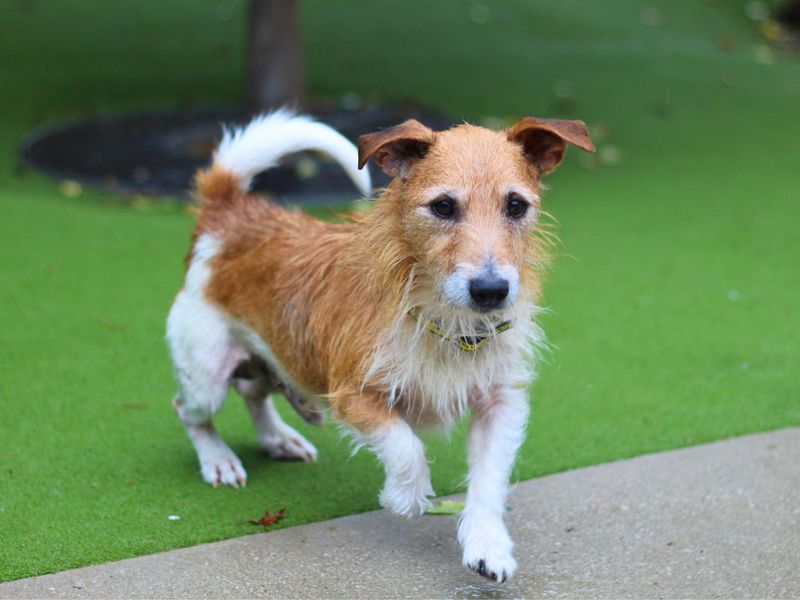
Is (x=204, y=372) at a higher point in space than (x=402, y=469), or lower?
lower

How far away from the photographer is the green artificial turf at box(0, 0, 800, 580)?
5.02m

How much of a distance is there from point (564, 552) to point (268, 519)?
122 cm

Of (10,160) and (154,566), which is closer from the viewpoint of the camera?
(154,566)

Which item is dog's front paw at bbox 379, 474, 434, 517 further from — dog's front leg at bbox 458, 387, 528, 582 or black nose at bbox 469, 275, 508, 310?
black nose at bbox 469, 275, 508, 310

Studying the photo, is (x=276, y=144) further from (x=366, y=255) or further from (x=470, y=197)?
(x=470, y=197)

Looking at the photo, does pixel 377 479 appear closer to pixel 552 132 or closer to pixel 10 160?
pixel 552 132

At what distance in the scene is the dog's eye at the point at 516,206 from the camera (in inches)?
158

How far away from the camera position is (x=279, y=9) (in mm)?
11008

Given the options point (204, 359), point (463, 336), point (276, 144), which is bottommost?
point (204, 359)

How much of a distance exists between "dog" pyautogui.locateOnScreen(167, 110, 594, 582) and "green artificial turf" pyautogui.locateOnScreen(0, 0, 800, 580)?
57 cm

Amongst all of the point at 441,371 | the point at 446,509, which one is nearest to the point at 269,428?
the point at 446,509

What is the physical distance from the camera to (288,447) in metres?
5.37

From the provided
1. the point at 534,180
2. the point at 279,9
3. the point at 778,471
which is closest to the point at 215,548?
the point at 534,180

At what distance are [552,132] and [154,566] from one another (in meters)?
2.21
